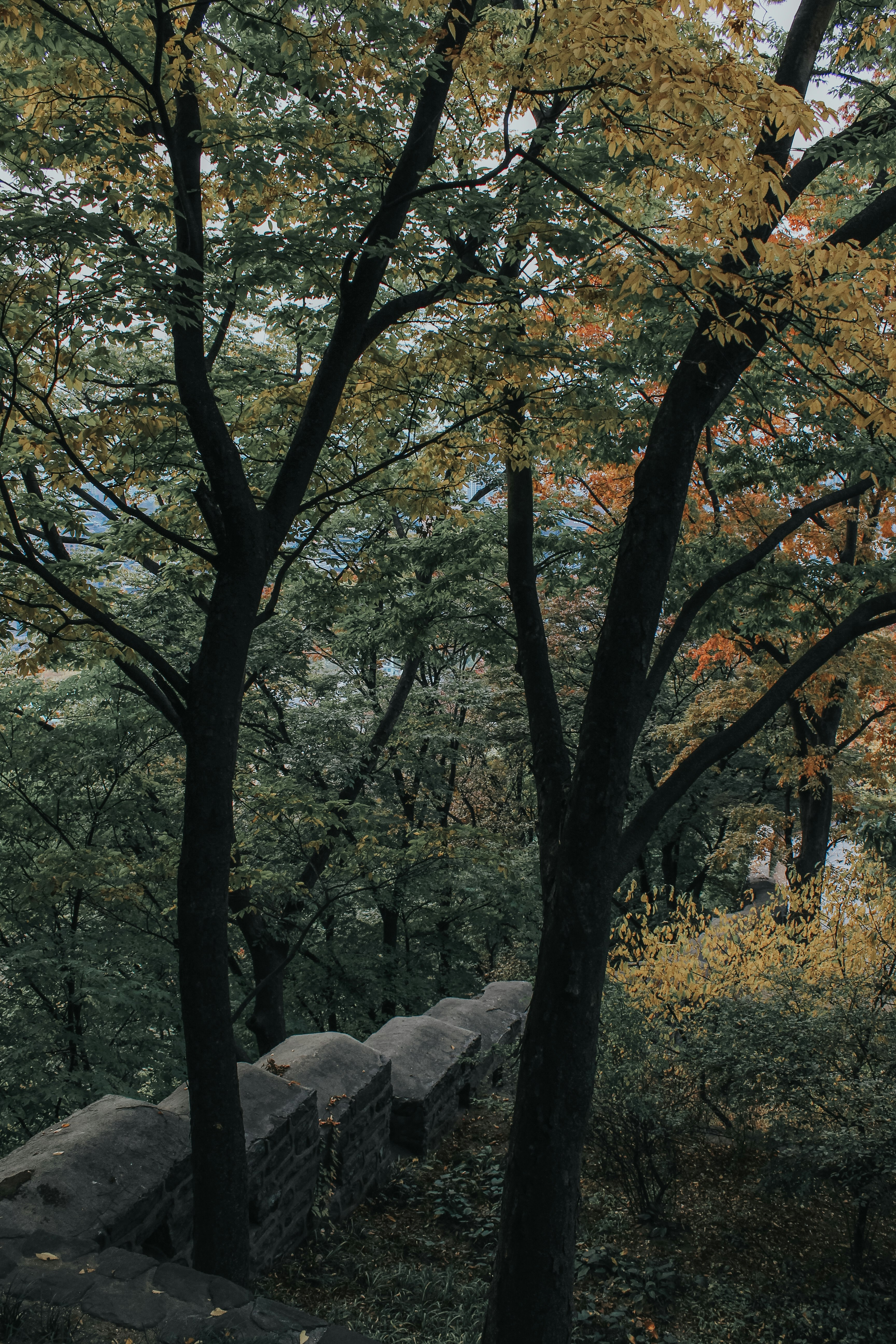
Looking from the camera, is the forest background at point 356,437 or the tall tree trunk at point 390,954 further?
the tall tree trunk at point 390,954

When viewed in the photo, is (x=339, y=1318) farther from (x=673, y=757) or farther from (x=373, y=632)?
(x=673, y=757)

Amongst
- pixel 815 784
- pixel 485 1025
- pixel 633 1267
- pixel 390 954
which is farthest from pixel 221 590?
pixel 390 954

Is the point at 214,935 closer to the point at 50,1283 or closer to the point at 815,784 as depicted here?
the point at 50,1283

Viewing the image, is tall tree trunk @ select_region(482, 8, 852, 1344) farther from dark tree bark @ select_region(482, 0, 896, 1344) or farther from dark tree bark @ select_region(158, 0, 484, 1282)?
dark tree bark @ select_region(158, 0, 484, 1282)

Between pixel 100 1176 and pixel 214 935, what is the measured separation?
113cm

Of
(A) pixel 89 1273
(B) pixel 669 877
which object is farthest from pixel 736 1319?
(B) pixel 669 877

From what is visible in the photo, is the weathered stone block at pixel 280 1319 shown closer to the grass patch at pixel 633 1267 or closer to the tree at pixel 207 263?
the grass patch at pixel 633 1267

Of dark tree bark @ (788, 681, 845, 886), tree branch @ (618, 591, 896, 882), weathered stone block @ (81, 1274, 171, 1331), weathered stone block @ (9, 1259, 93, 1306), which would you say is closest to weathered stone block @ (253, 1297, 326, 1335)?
weathered stone block @ (81, 1274, 171, 1331)

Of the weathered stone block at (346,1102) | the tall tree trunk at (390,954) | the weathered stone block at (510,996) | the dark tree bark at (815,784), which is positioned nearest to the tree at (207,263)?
the weathered stone block at (346,1102)

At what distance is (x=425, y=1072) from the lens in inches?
267

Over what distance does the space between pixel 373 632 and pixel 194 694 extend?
17.7 ft

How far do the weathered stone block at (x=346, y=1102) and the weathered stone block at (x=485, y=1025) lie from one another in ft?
6.00

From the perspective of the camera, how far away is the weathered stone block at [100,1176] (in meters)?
3.55

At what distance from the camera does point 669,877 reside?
53.0ft
